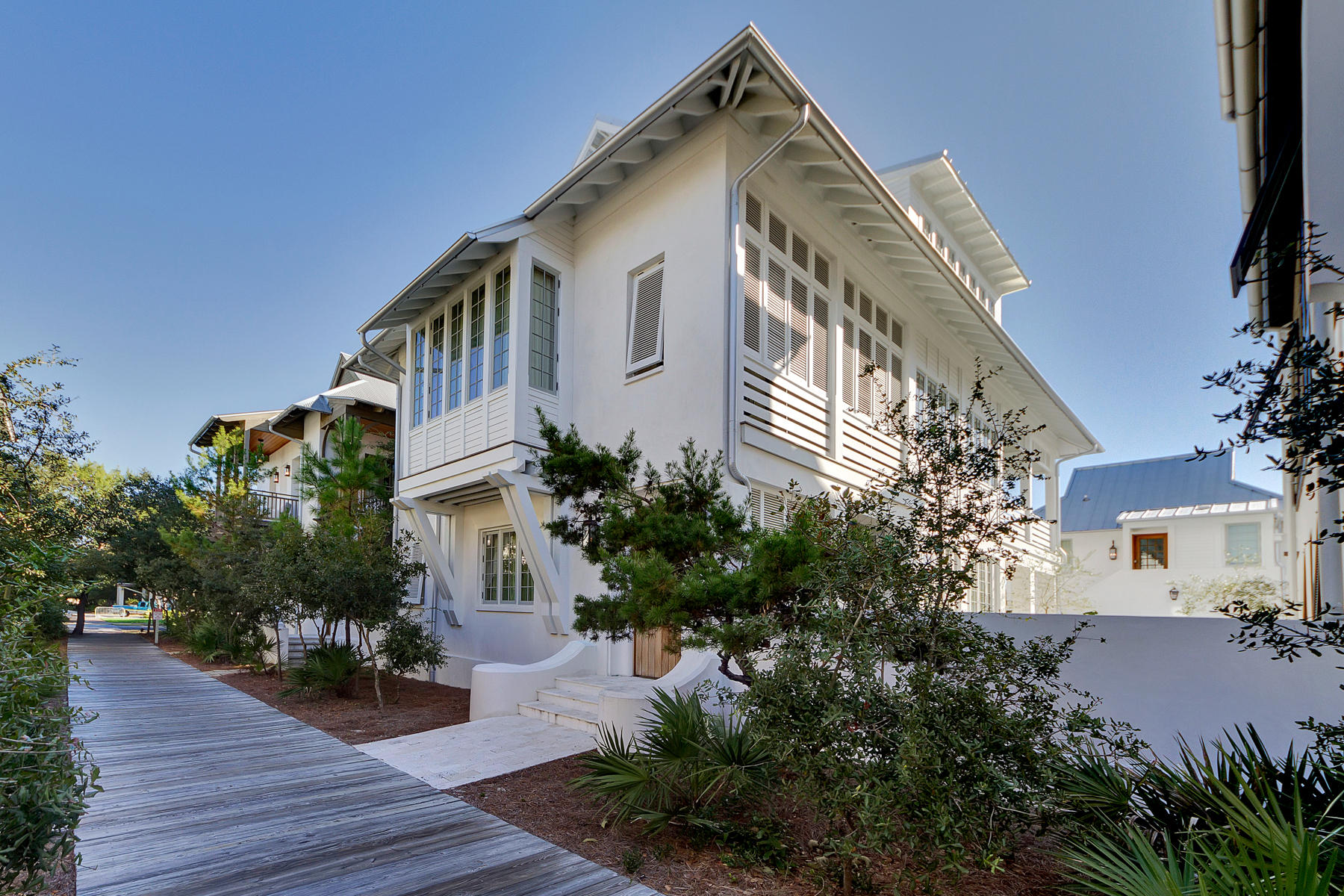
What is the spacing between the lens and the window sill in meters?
9.77

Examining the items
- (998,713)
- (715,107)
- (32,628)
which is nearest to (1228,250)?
(715,107)

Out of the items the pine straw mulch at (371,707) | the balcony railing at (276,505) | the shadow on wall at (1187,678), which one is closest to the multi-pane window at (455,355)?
the pine straw mulch at (371,707)

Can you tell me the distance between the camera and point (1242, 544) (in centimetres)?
2347

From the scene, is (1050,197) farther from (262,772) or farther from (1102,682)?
(262,772)

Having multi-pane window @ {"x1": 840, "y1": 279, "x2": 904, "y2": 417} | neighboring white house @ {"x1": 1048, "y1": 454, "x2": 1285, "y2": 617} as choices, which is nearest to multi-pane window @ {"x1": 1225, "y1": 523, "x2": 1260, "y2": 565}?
neighboring white house @ {"x1": 1048, "y1": 454, "x2": 1285, "y2": 617}

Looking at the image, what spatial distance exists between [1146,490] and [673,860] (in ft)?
96.1

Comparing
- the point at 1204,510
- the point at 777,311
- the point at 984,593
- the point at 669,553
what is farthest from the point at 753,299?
the point at 1204,510

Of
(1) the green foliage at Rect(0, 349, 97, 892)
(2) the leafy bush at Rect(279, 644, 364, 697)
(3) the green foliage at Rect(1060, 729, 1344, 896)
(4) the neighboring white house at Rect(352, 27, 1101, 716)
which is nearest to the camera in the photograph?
(1) the green foliage at Rect(0, 349, 97, 892)

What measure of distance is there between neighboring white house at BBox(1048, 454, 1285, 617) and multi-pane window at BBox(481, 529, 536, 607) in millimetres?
15119

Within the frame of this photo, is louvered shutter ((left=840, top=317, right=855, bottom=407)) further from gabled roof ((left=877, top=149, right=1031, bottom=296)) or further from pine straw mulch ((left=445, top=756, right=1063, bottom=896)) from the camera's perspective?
pine straw mulch ((left=445, top=756, right=1063, bottom=896))

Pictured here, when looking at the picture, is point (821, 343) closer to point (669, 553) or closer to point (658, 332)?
point (658, 332)

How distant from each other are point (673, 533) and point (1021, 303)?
18255 millimetres

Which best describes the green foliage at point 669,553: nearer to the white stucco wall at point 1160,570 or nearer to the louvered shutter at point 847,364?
the louvered shutter at point 847,364

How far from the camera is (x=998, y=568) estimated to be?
14891 millimetres
